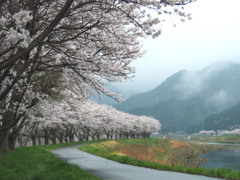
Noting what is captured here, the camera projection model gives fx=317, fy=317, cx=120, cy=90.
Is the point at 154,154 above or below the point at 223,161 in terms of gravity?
above

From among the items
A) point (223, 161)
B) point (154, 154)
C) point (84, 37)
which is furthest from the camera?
point (223, 161)

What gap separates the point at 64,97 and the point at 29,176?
582 cm

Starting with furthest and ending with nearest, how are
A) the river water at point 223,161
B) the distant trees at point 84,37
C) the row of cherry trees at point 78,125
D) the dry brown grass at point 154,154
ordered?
Result: the row of cherry trees at point 78,125 < the river water at point 223,161 < the dry brown grass at point 154,154 < the distant trees at point 84,37

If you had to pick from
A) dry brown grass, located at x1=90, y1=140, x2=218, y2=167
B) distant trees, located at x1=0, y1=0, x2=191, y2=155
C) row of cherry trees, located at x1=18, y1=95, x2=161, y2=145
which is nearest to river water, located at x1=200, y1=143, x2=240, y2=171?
dry brown grass, located at x1=90, y1=140, x2=218, y2=167

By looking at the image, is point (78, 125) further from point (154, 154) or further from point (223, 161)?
point (223, 161)

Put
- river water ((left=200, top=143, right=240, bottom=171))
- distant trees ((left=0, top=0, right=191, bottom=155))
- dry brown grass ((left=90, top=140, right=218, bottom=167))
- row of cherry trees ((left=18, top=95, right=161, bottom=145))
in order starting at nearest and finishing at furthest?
distant trees ((left=0, top=0, right=191, bottom=155)), dry brown grass ((left=90, top=140, right=218, bottom=167)), river water ((left=200, top=143, right=240, bottom=171)), row of cherry trees ((left=18, top=95, right=161, bottom=145))

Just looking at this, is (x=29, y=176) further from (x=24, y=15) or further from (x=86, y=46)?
(x=24, y=15)

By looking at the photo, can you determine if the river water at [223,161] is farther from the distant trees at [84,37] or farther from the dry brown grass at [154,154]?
the distant trees at [84,37]

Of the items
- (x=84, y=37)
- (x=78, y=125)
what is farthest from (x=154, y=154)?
(x=84, y=37)

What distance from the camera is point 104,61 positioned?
10.3 meters

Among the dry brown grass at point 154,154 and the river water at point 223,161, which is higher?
the dry brown grass at point 154,154

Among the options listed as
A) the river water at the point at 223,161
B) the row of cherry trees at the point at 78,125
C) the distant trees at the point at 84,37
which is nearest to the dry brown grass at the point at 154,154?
the river water at the point at 223,161

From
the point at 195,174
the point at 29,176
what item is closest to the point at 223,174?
the point at 195,174

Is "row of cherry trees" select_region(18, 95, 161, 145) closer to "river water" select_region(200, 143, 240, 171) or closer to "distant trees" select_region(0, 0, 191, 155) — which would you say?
"river water" select_region(200, 143, 240, 171)
